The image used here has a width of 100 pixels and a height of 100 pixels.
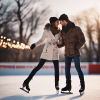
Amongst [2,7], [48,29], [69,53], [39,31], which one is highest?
[2,7]

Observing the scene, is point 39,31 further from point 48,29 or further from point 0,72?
point 48,29

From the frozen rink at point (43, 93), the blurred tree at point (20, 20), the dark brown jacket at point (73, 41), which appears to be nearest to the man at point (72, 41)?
the dark brown jacket at point (73, 41)

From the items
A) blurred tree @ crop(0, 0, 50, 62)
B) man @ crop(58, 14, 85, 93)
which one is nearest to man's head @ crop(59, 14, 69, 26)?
man @ crop(58, 14, 85, 93)

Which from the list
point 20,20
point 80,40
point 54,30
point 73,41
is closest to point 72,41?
point 73,41

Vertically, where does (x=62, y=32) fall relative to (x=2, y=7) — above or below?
below

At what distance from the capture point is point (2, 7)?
14.8 metres

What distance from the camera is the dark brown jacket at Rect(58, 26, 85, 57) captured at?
355 centimetres

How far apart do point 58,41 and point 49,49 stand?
25cm

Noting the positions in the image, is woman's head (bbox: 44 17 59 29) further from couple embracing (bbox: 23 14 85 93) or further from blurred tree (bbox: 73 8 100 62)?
blurred tree (bbox: 73 8 100 62)

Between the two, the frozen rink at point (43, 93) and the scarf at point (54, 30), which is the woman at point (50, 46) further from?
the frozen rink at point (43, 93)

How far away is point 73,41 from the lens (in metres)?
3.61

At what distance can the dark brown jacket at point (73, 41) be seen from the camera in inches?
140

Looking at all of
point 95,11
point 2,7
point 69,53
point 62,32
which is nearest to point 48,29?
point 62,32

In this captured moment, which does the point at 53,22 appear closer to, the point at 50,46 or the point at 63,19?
the point at 63,19
